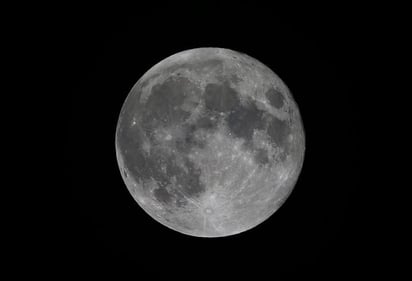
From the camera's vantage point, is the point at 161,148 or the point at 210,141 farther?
the point at 161,148

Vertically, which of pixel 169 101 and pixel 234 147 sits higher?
pixel 169 101

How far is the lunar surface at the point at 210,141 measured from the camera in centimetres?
423

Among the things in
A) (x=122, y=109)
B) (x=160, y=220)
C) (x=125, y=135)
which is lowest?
(x=160, y=220)

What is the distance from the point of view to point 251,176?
14.4 ft

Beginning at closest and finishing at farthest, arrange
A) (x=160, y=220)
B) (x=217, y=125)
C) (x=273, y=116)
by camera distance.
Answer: (x=217, y=125)
(x=273, y=116)
(x=160, y=220)

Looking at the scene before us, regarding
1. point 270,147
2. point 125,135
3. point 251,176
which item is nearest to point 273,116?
point 270,147

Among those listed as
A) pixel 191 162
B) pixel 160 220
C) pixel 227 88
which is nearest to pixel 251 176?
pixel 191 162

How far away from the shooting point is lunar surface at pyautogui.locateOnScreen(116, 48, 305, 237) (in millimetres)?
4234

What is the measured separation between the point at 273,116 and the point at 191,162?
0.97 metres

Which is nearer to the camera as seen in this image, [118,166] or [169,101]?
[169,101]

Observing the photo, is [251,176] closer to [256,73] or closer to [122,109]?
[256,73]

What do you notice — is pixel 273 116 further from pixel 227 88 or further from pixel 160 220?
pixel 160 220

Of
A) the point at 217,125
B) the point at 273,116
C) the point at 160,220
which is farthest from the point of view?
the point at 160,220

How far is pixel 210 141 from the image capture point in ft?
13.8
